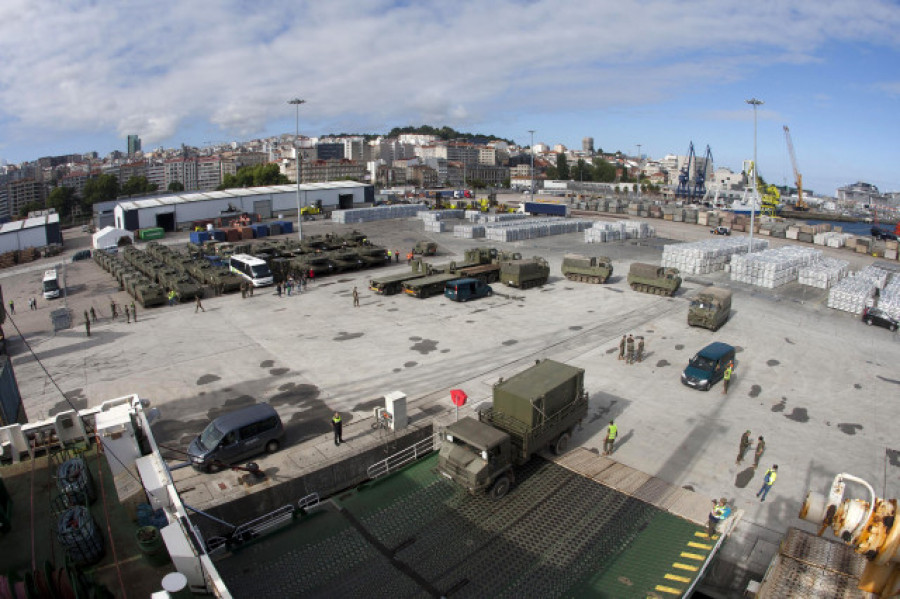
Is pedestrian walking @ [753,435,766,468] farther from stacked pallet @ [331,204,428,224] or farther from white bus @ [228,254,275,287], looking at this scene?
stacked pallet @ [331,204,428,224]

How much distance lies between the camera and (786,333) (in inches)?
1115

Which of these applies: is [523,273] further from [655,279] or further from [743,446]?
[743,446]

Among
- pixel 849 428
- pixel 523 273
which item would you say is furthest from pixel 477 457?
pixel 523 273

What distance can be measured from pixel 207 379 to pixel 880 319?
117 feet

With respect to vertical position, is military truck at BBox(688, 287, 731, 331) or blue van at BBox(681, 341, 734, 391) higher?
military truck at BBox(688, 287, 731, 331)

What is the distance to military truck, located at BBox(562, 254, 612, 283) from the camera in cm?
3759

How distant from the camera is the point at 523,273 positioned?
36.0m

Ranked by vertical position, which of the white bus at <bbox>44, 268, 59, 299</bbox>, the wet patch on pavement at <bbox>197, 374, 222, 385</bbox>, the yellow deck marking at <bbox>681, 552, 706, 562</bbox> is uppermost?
the white bus at <bbox>44, 268, 59, 299</bbox>

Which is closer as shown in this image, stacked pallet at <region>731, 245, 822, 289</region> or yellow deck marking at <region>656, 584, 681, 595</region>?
yellow deck marking at <region>656, 584, 681, 595</region>

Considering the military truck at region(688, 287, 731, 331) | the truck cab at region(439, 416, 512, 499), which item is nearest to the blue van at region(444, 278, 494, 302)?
the military truck at region(688, 287, 731, 331)

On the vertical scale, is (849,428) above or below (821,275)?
below

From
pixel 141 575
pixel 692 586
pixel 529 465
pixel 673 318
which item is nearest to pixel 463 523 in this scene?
pixel 529 465

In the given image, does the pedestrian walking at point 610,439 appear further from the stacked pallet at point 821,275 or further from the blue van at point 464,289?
the stacked pallet at point 821,275

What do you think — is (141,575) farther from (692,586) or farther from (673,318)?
(673,318)
